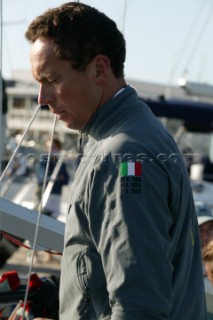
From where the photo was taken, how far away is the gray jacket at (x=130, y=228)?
1400 millimetres

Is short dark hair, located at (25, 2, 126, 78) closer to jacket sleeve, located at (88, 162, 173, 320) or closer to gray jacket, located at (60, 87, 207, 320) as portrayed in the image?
gray jacket, located at (60, 87, 207, 320)

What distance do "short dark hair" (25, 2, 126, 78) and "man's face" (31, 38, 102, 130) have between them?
0.06 ft

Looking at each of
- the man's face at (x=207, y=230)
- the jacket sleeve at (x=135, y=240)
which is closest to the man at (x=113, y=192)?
the jacket sleeve at (x=135, y=240)

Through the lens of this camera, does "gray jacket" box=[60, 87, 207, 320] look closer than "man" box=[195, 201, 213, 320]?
Yes

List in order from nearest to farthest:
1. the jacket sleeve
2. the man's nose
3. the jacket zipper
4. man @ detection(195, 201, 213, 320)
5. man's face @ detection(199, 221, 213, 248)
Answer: the jacket sleeve
the jacket zipper
the man's nose
man @ detection(195, 201, 213, 320)
man's face @ detection(199, 221, 213, 248)

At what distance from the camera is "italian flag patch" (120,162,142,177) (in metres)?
1.42

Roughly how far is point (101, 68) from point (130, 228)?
423 millimetres

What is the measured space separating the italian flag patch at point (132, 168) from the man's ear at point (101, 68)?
276 mm

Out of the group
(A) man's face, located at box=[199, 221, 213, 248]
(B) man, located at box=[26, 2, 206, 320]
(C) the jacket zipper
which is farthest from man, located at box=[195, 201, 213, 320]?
(C) the jacket zipper

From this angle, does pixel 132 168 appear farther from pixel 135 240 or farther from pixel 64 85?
pixel 64 85

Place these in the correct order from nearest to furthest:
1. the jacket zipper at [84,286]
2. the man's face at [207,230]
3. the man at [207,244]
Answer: the jacket zipper at [84,286], the man at [207,244], the man's face at [207,230]

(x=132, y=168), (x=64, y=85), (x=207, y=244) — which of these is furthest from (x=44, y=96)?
(x=207, y=244)

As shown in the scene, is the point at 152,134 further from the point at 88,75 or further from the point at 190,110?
the point at 190,110

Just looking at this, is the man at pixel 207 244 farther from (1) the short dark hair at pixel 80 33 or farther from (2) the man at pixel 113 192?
(1) the short dark hair at pixel 80 33
